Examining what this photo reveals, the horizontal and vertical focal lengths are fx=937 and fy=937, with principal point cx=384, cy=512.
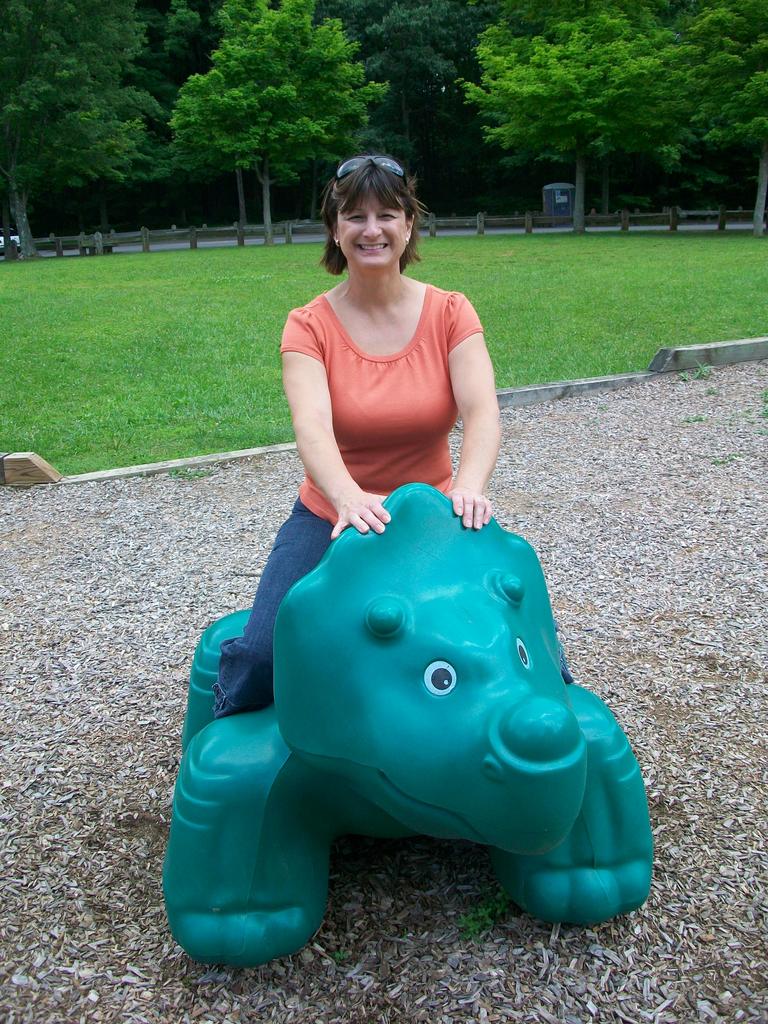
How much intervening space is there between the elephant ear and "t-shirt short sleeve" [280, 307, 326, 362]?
0.54m

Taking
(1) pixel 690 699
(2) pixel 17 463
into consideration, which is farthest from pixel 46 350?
(1) pixel 690 699

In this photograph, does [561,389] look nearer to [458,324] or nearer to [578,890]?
[458,324]

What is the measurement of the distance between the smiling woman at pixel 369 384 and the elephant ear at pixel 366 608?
0.31 m

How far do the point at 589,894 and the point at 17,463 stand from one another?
4.94 meters

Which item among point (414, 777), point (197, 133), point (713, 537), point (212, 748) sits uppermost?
point (197, 133)

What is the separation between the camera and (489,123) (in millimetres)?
42562

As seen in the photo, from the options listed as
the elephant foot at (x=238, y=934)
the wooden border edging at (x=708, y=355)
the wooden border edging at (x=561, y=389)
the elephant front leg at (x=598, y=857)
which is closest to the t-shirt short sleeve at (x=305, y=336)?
the elephant front leg at (x=598, y=857)

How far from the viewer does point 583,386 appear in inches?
314

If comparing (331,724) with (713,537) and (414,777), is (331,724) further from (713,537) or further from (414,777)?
(713,537)

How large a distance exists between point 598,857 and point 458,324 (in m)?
1.32

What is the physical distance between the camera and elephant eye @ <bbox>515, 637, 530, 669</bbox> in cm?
179

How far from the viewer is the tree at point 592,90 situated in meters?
26.7

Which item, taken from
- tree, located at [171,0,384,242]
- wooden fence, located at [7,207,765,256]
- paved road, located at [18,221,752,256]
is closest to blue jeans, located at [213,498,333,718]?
paved road, located at [18,221,752,256]

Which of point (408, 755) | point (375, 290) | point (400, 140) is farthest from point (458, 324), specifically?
point (400, 140)
